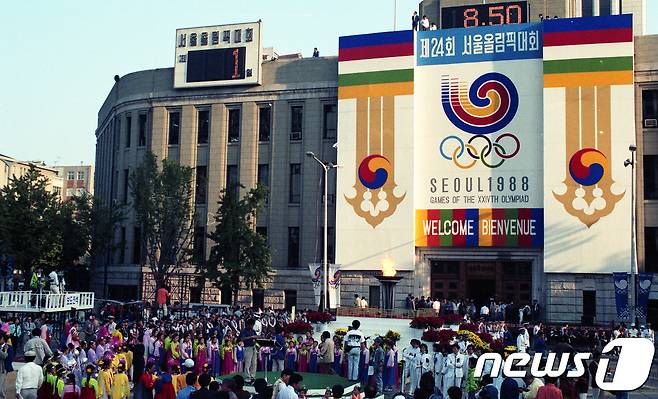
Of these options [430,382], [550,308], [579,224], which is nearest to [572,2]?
[579,224]

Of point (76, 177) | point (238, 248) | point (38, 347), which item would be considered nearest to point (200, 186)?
point (238, 248)

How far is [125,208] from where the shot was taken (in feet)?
187

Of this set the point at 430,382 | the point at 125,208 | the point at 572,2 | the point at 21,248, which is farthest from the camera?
the point at 125,208

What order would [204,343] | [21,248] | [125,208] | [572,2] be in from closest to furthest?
[204,343], [21,248], [572,2], [125,208]

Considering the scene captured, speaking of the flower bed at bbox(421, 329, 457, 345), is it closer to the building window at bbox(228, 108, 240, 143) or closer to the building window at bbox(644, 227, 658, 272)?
the building window at bbox(644, 227, 658, 272)

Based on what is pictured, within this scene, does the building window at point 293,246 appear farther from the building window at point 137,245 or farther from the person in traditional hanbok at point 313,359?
the person in traditional hanbok at point 313,359

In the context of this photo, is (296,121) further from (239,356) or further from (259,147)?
(239,356)

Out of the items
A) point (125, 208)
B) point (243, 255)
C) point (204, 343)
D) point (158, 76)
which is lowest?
point (204, 343)

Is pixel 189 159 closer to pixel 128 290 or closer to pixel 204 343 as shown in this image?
pixel 128 290

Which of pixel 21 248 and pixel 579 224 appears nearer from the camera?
pixel 579 224

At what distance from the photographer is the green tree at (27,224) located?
4797 cm

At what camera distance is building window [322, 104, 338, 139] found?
51094 mm

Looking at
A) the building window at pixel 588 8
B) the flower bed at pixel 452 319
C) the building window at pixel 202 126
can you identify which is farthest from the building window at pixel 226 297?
the building window at pixel 588 8

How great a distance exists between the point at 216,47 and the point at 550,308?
28482 millimetres
